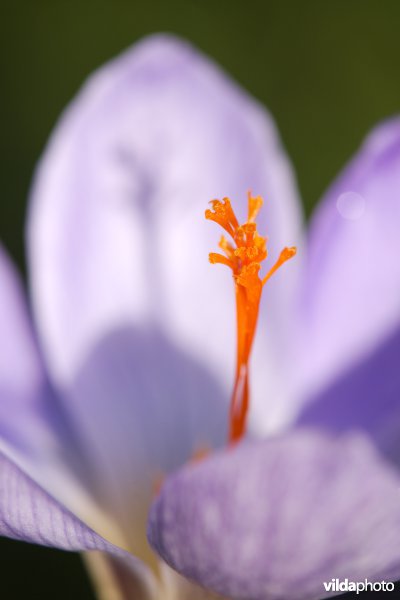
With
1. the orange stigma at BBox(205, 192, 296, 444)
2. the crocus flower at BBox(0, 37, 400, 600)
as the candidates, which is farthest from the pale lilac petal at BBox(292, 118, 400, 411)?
the orange stigma at BBox(205, 192, 296, 444)

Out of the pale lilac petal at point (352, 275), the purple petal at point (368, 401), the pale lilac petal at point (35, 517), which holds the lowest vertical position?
the pale lilac petal at point (35, 517)

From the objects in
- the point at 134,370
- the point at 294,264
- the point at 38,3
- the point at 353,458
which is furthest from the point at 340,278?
the point at 38,3

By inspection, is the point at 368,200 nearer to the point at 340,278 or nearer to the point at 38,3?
the point at 340,278

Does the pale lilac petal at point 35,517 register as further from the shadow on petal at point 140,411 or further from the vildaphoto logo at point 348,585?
the shadow on petal at point 140,411

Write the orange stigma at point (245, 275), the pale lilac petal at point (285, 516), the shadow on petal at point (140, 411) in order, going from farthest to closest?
the shadow on petal at point (140, 411) < the orange stigma at point (245, 275) < the pale lilac petal at point (285, 516)

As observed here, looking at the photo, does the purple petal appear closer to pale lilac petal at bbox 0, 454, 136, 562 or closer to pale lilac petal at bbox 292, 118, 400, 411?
pale lilac petal at bbox 292, 118, 400, 411

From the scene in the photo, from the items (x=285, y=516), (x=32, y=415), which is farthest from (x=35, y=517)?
(x=32, y=415)

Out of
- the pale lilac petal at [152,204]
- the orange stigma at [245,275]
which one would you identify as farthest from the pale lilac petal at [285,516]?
the pale lilac petal at [152,204]
